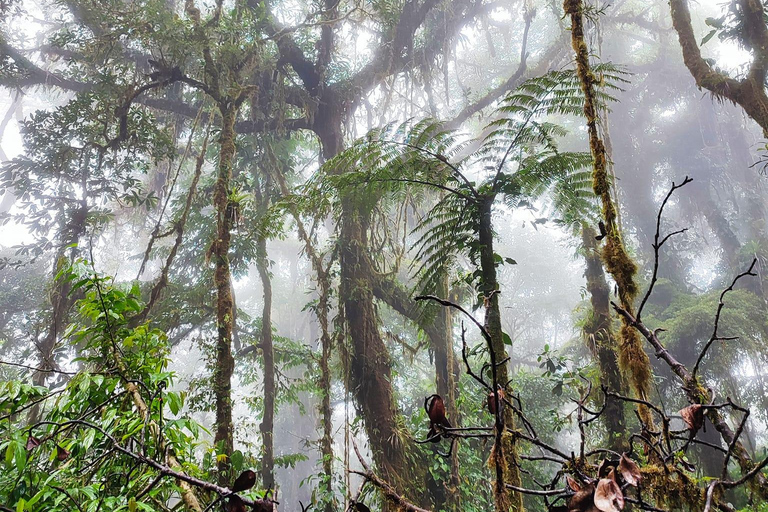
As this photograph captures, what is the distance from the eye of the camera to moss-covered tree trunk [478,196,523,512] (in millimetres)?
951

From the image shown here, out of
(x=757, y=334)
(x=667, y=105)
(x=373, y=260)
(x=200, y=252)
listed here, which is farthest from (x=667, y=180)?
(x=200, y=252)

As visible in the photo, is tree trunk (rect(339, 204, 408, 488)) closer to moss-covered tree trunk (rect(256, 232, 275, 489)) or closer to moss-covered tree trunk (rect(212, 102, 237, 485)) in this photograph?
moss-covered tree trunk (rect(256, 232, 275, 489))

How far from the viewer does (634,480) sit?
639 millimetres

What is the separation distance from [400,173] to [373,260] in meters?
2.84

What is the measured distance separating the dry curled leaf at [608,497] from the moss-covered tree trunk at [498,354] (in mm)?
326

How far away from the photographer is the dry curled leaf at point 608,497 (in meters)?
0.56

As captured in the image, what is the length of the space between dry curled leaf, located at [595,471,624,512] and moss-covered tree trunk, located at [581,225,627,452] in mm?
3535

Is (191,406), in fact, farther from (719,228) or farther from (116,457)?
(719,228)

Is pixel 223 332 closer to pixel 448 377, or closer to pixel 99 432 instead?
pixel 99 432

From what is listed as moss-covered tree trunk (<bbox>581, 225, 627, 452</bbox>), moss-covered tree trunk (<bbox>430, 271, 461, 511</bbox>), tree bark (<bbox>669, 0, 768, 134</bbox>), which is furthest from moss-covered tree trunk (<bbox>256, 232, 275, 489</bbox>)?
tree bark (<bbox>669, 0, 768, 134</bbox>)

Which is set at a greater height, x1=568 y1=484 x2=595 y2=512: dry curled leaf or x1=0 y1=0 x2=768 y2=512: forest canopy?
x1=0 y1=0 x2=768 y2=512: forest canopy

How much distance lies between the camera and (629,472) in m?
0.66

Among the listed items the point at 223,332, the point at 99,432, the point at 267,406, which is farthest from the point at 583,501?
the point at 267,406

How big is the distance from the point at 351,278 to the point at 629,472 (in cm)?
476
